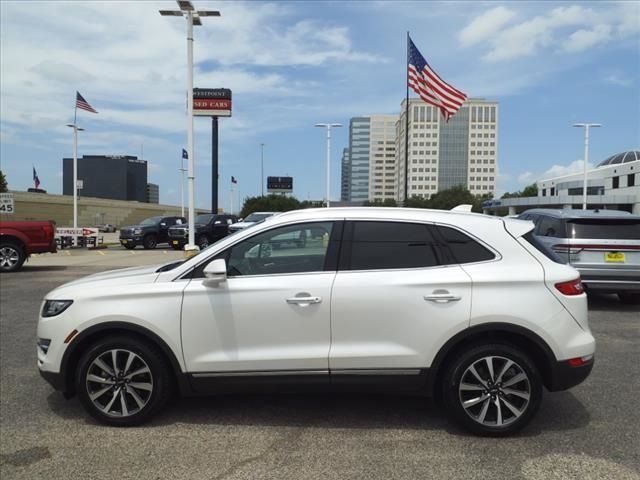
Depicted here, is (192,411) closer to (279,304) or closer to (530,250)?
(279,304)

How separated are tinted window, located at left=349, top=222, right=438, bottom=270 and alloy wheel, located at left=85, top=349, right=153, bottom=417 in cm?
179

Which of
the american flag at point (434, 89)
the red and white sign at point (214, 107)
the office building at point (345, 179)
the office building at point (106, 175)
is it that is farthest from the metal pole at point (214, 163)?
the office building at point (345, 179)

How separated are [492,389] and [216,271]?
2.19 meters

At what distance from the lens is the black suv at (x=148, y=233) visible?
2612 cm

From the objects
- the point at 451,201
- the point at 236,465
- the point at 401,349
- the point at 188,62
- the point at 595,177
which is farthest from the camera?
the point at 451,201

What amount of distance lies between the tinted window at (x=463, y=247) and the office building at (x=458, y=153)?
96712 mm

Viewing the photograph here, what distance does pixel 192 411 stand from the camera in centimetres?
441

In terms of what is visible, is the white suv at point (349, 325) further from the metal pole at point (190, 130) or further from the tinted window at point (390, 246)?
the metal pole at point (190, 130)

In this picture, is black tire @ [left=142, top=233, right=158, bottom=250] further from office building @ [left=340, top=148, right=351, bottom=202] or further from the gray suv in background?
office building @ [left=340, top=148, right=351, bottom=202]

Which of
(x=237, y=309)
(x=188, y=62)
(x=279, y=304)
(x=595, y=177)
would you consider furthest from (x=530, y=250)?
(x=595, y=177)

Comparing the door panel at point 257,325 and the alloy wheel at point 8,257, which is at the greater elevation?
the door panel at point 257,325

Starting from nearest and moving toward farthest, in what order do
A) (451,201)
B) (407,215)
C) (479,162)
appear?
(407,215) → (451,201) → (479,162)

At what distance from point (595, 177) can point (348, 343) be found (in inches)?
3863

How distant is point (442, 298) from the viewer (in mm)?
3869
